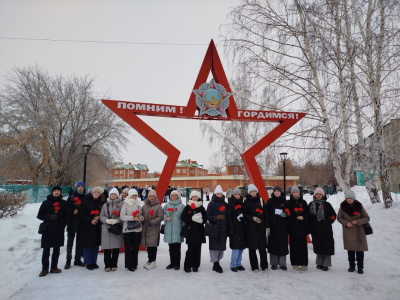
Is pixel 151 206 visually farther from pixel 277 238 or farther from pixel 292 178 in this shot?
pixel 292 178

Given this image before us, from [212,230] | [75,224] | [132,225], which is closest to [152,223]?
[132,225]

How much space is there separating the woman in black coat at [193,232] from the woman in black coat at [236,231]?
1.82 feet

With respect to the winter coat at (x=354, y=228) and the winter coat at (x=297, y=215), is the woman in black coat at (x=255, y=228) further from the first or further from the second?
the winter coat at (x=354, y=228)

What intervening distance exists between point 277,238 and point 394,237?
3.88 m

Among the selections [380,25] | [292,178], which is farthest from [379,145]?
[292,178]

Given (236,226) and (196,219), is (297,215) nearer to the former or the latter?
(236,226)

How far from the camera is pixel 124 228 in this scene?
5.43m

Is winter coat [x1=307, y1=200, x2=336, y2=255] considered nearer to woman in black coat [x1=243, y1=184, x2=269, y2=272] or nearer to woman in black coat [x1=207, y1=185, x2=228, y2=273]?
woman in black coat [x1=243, y1=184, x2=269, y2=272]

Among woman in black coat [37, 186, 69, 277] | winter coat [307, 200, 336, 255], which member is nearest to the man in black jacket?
woman in black coat [37, 186, 69, 277]

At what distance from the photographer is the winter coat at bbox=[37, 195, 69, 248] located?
16.6ft

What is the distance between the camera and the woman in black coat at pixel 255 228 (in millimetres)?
5309

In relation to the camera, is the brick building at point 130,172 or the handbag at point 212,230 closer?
the handbag at point 212,230

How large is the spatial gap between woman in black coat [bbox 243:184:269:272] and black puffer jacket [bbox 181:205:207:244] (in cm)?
91

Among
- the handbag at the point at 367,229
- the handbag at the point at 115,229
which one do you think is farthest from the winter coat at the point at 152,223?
the handbag at the point at 367,229
